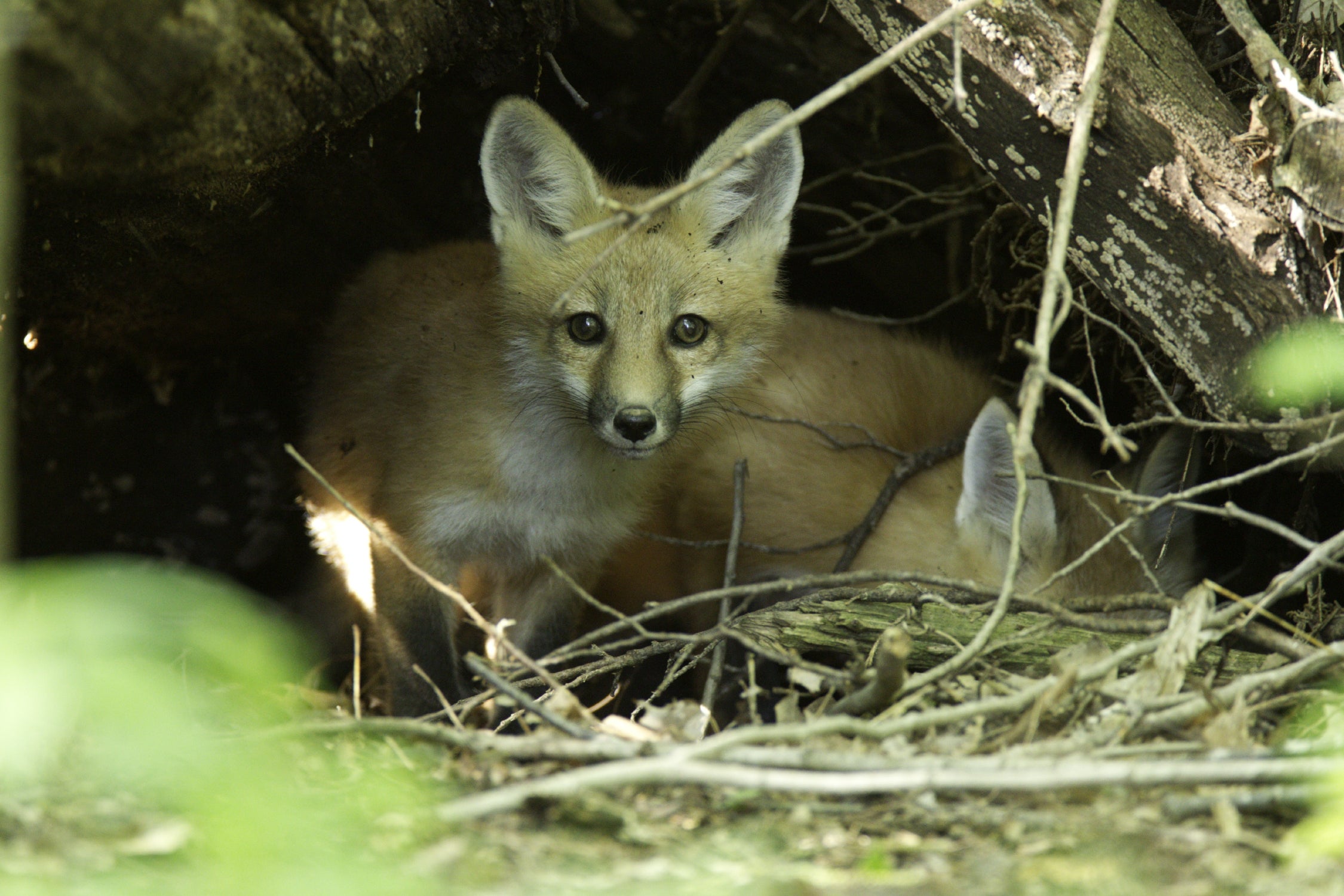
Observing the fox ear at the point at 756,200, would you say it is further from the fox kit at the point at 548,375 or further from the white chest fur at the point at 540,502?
the white chest fur at the point at 540,502

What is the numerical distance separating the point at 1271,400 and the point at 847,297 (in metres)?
2.91

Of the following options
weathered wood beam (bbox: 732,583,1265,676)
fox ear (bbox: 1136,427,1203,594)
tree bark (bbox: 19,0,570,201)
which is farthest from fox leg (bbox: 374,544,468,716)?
fox ear (bbox: 1136,427,1203,594)

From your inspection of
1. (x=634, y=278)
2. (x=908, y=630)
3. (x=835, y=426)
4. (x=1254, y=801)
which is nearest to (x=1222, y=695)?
(x=1254, y=801)

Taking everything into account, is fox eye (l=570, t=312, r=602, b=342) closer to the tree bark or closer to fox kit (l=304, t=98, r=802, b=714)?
fox kit (l=304, t=98, r=802, b=714)

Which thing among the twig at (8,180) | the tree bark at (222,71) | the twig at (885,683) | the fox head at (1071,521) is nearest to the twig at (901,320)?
the fox head at (1071,521)

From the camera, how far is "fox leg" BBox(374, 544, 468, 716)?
3211 millimetres

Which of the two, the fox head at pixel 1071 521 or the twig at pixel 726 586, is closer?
the twig at pixel 726 586

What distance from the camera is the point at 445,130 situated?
411cm

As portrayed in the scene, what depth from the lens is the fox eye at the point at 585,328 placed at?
117 inches

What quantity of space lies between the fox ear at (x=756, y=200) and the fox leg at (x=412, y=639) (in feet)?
4.61

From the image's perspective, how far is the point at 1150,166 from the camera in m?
2.47

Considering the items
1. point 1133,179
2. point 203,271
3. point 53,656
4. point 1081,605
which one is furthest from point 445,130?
point 53,656

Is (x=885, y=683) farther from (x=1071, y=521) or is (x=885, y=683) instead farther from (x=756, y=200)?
(x=756, y=200)

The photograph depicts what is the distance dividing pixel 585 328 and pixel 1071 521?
65.8 inches
